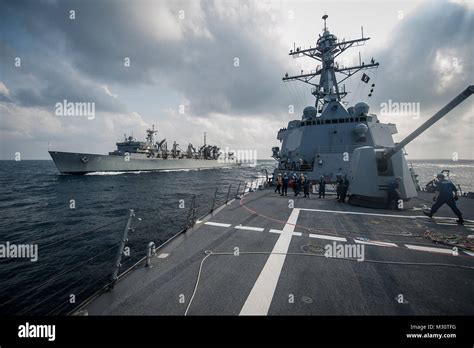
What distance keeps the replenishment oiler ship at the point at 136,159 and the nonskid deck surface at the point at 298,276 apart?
4903 cm

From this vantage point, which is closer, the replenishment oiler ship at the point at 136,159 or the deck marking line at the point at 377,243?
the deck marking line at the point at 377,243

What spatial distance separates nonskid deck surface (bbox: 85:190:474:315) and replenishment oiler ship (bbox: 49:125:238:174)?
49.0 m

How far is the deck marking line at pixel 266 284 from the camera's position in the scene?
2.73 metres

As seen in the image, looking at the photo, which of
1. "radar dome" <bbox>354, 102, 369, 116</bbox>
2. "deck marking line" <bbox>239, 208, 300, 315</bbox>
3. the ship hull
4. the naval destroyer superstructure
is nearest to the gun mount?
the naval destroyer superstructure

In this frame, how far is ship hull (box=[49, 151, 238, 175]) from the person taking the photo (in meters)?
40.9

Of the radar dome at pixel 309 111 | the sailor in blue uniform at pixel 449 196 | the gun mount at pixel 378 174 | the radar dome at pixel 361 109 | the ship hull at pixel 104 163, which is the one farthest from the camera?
the ship hull at pixel 104 163

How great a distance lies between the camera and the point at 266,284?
3.32m

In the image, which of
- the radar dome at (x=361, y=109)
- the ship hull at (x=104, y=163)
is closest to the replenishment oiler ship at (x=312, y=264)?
the radar dome at (x=361, y=109)

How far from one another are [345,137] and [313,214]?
12.0m

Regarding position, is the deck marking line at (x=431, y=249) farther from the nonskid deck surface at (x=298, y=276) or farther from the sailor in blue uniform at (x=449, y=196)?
the sailor in blue uniform at (x=449, y=196)
